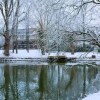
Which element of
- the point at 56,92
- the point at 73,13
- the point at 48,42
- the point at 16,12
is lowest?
the point at 56,92

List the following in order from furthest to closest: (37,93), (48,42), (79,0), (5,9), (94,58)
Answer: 1. (5,9)
2. (94,58)
3. (37,93)
4. (48,42)
5. (79,0)

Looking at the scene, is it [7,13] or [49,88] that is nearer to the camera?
[49,88]

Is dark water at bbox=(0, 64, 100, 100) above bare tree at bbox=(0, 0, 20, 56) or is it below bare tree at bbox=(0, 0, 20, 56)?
below

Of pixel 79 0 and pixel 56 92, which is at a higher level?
pixel 79 0

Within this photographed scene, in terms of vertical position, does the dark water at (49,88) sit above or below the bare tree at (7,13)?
below

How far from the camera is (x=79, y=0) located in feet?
31.5

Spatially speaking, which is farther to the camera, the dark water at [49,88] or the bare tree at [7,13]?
the bare tree at [7,13]

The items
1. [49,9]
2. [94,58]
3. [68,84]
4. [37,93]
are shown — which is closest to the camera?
[49,9]

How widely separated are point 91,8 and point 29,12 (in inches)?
1208

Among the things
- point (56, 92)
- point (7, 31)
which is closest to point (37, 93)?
point (56, 92)

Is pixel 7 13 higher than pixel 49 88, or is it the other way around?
pixel 7 13

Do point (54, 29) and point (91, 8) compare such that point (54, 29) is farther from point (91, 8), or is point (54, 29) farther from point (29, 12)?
point (29, 12)

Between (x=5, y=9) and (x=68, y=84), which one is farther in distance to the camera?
(x=5, y=9)

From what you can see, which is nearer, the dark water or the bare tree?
the dark water
